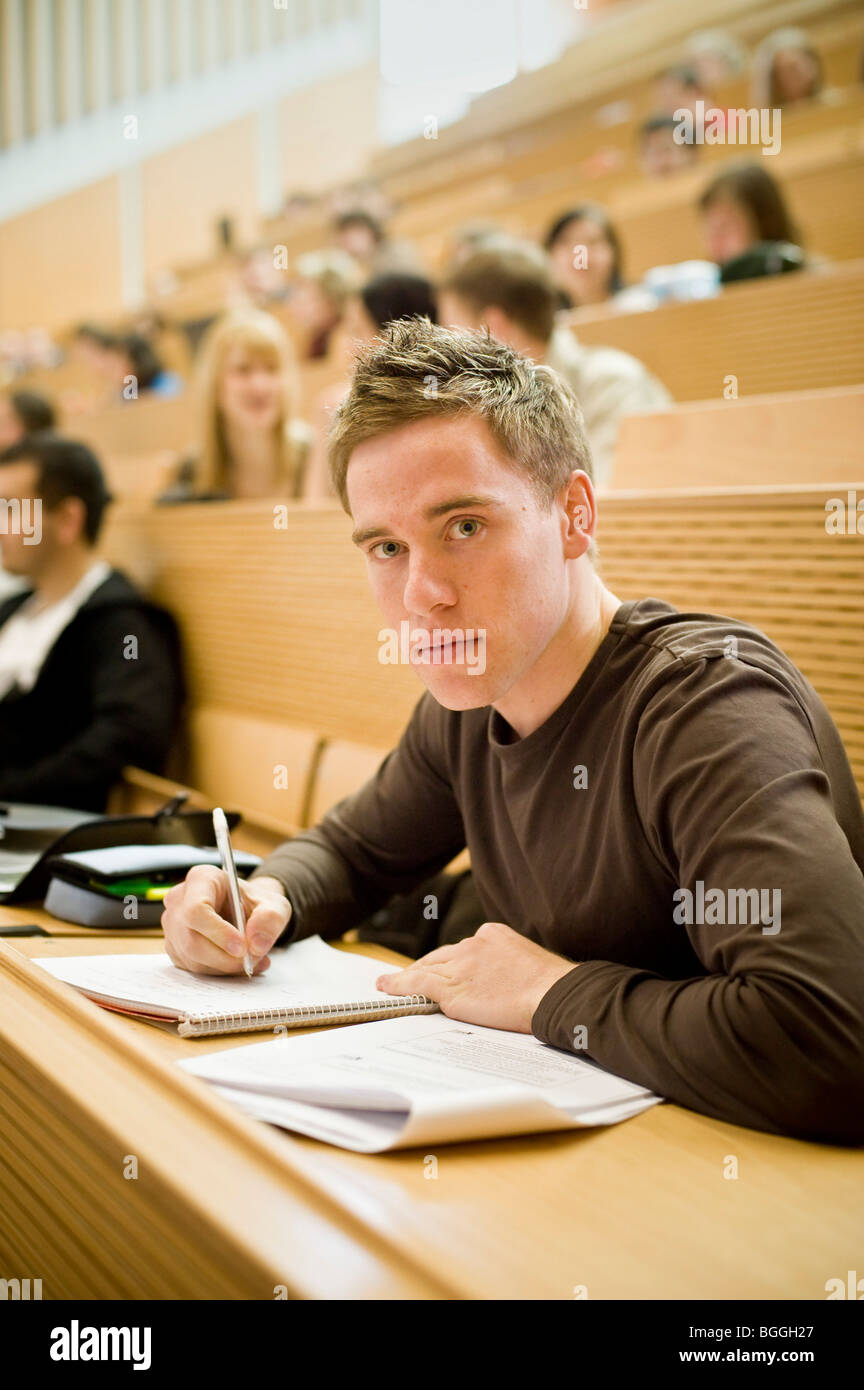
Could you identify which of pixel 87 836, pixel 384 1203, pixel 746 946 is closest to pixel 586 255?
pixel 87 836

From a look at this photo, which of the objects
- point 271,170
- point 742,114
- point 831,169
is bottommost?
point 831,169

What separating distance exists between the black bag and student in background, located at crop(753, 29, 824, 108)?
416 cm

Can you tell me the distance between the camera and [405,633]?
3.37ft

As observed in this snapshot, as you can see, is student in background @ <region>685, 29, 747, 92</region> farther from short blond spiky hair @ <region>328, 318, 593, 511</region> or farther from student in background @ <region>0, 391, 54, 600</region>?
short blond spiky hair @ <region>328, 318, 593, 511</region>

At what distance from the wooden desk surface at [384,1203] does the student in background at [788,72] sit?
4.71m

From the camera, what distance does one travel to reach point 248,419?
3043mm

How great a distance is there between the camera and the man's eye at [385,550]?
3.38 ft

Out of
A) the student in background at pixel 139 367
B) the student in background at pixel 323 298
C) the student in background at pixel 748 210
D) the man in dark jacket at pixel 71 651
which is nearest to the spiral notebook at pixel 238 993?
the man in dark jacket at pixel 71 651

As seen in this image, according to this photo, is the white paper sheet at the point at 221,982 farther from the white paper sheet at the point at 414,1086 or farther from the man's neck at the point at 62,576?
the man's neck at the point at 62,576

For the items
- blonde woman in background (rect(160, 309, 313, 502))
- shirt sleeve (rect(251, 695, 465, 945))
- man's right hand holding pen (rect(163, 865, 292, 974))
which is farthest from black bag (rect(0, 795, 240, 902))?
blonde woman in background (rect(160, 309, 313, 502))

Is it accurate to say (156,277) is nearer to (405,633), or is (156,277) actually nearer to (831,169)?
(831,169)

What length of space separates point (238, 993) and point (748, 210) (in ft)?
9.60

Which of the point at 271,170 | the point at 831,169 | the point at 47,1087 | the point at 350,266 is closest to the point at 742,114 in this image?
the point at 831,169
